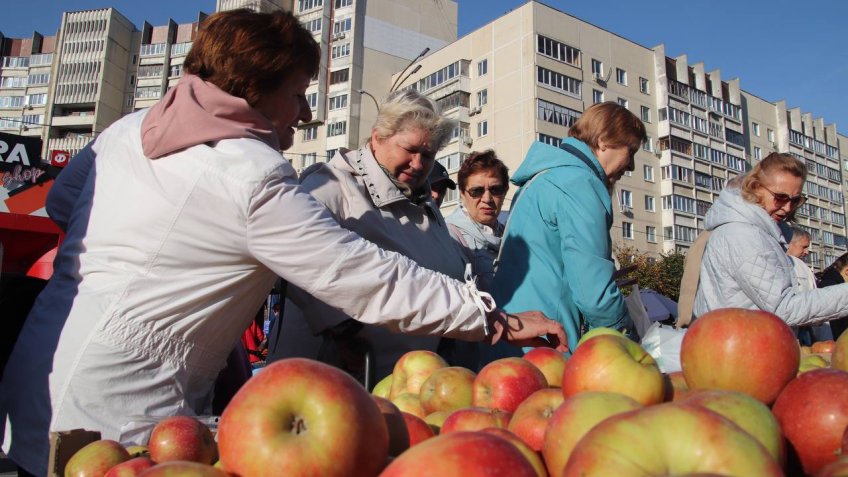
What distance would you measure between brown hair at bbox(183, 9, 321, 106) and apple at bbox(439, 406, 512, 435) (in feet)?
4.42

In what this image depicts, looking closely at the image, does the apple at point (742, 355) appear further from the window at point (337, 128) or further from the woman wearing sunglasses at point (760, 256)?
the window at point (337, 128)

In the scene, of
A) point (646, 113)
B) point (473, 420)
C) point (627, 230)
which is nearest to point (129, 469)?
point (473, 420)

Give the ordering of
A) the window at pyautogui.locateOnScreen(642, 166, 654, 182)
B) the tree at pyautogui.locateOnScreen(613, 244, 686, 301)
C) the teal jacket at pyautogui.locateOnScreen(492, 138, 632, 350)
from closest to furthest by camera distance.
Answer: the teal jacket at pyautogui.locateOnScreen(492, 138, 632, 350), the tree at pyautogui.locateOnScreen(613, 244, 686, 301), the window at pyautogui.locateOnScreen(642, 166, 654, 182)

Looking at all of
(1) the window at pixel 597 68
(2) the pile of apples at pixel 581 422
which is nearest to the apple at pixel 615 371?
(2) the pile of apples at pixel 581 422

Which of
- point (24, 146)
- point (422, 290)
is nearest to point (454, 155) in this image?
point (24, 146)

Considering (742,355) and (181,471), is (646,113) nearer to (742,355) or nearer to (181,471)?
(742,355)

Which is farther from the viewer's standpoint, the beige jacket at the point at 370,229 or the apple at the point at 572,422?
the beige jacket at the point at 370,229

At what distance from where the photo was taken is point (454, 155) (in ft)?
138

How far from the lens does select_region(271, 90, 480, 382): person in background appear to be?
272 centimetres

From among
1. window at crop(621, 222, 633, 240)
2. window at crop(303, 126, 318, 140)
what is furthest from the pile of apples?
window at crop(303, 126, 318, 140)

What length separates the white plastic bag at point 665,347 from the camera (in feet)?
6.92

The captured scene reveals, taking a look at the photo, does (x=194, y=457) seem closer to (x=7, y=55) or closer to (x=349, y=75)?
(x=349, y=75)

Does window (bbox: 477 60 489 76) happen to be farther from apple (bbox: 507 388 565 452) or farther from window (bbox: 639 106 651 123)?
apple (bbox: 507 388 565 452)

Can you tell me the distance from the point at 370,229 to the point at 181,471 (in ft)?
6.66
